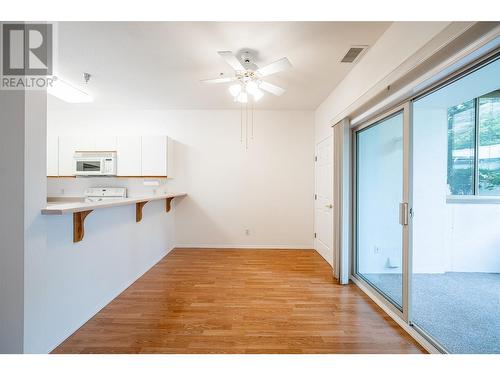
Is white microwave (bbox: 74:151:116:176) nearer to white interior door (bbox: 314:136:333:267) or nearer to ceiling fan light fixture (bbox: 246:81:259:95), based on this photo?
ceiling fan light fixture (bbox: 246:81:259:95)

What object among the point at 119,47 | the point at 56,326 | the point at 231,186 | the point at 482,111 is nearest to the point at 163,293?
the point at 56,326

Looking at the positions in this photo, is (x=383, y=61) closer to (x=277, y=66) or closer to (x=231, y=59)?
(x=277, y=66)

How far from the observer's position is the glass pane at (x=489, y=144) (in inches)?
115

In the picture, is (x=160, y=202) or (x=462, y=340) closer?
(x=462, y=340)

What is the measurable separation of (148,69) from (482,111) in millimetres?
4496

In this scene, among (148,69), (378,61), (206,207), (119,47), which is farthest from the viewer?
(206,207)

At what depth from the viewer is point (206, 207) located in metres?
4.44

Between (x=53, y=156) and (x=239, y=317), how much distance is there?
432cm

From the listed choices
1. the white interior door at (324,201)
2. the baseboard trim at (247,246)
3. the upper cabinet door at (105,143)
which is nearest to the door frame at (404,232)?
the white interior door at (324,201)

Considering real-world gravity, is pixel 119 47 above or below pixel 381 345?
above

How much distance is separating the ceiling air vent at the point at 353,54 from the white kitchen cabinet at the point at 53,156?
15.8 feet
